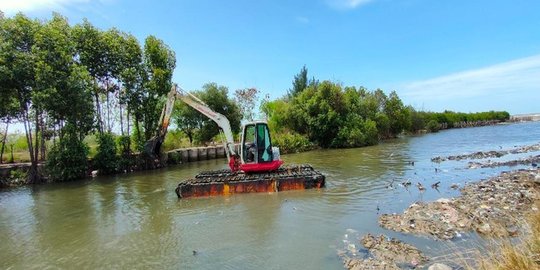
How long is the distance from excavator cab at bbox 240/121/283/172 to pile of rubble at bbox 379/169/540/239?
7.09 meters

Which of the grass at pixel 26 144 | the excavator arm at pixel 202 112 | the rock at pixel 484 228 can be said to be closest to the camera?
the rock at pixel 484 228

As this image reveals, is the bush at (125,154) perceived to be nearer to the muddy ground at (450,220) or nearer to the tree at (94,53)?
the tree at (94,53)

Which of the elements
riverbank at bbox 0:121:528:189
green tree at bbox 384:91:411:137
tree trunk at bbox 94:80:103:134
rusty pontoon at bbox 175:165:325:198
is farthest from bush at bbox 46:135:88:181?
green tree at bbox 384:91:411:137

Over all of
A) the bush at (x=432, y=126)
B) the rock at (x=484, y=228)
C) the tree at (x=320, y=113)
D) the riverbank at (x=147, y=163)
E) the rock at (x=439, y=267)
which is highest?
the tree at (x=320, y=113)

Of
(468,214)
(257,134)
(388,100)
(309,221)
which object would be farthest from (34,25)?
(388,100)

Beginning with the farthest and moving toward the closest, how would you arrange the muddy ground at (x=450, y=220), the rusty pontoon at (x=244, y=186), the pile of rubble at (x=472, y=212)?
1. the rusty pontoon at (x=244, y=186)
2. the pile of rubble at (x=472, y=212)
3. the muddy ground at (x=450, y=220)

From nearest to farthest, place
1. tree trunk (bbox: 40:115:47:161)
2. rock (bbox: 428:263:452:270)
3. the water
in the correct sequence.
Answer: rock (bbox: 428:263:452:270) < the water < tree trunk (bbox: 40:115:47:161)

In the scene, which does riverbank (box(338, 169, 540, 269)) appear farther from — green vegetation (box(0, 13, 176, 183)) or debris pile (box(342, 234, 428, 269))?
green vegetation (box(0, 13, 176, 183))

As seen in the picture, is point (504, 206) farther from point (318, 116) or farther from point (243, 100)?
point (243, 100)

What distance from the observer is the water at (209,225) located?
27.9 ft

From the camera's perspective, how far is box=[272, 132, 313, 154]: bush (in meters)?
38.2

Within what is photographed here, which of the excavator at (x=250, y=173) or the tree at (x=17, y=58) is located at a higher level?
the tree at (x=17, y=58)

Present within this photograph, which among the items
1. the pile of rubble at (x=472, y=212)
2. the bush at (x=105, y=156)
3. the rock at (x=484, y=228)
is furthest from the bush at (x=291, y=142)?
the rock at (x=484, y=228)

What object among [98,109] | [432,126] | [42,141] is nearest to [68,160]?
[42,141]
